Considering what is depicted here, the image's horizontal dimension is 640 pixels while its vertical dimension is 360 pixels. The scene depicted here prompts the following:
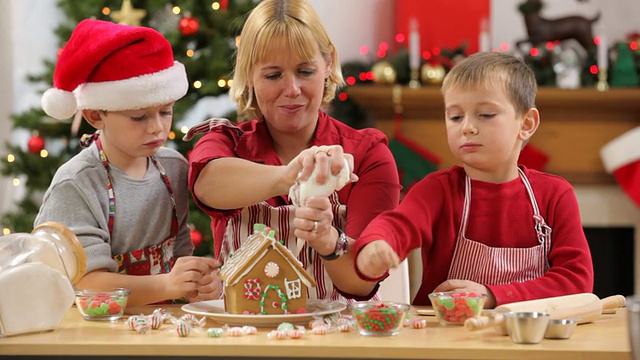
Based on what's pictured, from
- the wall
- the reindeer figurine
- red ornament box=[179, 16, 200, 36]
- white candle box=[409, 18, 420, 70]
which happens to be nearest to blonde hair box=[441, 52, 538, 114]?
red ornament box=[179, 16, 200, 36]

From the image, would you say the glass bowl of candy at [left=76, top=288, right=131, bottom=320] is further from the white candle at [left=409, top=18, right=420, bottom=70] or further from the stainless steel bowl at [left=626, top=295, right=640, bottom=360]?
the white candle at [left=409, top=18, right=420, bottom=70]

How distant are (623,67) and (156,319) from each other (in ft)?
11.1

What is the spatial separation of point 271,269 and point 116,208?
0.50 metres

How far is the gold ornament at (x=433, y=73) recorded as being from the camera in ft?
13.4

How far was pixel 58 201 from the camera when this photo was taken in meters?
1.63

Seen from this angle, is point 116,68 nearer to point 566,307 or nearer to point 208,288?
point 208,288

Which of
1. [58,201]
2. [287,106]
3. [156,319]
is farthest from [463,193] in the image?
[58,201]

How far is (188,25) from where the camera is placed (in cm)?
350

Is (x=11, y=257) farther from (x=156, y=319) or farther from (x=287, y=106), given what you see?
(x=287, y=106)

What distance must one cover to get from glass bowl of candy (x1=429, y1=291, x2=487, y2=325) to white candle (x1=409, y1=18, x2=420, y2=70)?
110 inches

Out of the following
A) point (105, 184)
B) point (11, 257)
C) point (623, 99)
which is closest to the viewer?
point (11, 257)

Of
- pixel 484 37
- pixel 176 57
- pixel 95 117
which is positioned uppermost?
pixel 484 37

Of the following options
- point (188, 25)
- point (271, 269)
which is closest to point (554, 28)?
point (188, 25)

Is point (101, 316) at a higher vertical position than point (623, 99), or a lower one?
lower
